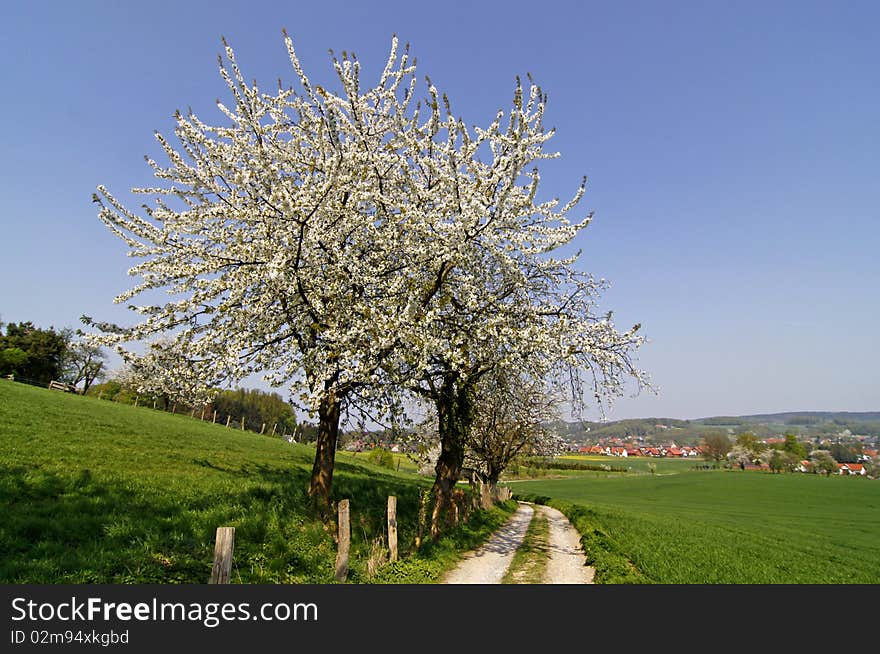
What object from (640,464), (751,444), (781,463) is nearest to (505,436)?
(781,463)

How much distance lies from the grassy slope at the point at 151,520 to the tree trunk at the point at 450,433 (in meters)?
1.48

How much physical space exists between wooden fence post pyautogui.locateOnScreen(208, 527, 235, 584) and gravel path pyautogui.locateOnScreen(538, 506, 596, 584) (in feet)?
28.0

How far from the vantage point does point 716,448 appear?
167000 millimetres

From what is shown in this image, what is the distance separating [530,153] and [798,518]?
50.2 meters

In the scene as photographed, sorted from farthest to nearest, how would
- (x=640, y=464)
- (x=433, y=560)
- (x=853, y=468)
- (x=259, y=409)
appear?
(x=853, y=468) < (x=640, y=464) < (x=259, y=409) < (x=433, y=560)

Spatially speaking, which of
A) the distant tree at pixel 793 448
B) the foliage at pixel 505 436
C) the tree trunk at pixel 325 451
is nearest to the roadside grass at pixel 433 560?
the tree trunk at pixel 325 451

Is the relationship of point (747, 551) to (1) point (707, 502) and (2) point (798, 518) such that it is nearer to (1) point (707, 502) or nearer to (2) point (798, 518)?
(2) point (798, 518)

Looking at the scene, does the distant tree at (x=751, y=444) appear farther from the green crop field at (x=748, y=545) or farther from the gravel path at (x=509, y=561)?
the gravel path at (x=509, y=561)

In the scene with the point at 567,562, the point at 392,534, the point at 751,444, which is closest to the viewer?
the point at 392,534

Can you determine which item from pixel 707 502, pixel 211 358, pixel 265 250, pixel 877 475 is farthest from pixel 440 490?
pixel 877 475

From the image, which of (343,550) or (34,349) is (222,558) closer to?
(343,550)

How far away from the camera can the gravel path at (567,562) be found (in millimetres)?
13148

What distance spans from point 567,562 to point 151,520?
12.2 metres

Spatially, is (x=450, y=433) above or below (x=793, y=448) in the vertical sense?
above
